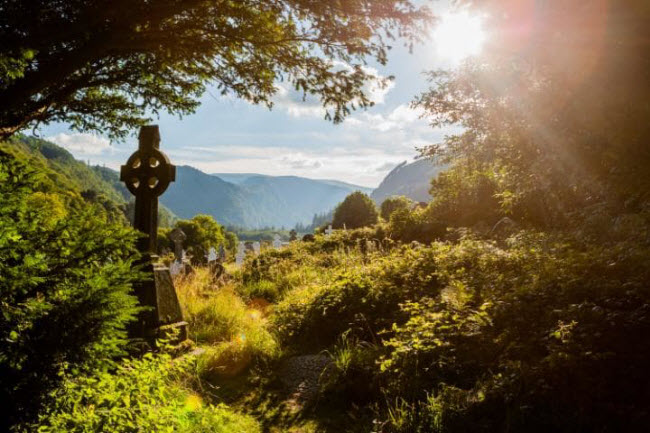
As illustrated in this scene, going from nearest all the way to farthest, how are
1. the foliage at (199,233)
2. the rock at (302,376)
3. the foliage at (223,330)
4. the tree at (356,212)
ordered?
the rock at (302,376) → the foliage at (223,330) → the tree at (356,212) → the foliage at (199,233)

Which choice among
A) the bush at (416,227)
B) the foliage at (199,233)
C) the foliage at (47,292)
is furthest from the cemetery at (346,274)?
the foliage at (199,233)

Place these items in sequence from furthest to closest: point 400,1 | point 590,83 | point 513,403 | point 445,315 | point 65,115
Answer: point 65,115
point 400,1
point 445,315
point 590,83
point 513,403

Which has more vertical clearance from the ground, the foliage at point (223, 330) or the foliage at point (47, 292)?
the foliage at point (47, 292)

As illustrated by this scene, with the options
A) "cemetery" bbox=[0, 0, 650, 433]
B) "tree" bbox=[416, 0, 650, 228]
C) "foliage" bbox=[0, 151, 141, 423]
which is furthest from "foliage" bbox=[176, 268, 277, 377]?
"tree" bbox=[416, 0, 650, 228]

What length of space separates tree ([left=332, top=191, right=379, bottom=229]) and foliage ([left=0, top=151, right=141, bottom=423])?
124 feet

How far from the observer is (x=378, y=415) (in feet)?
10.4

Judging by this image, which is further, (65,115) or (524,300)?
(65,115)

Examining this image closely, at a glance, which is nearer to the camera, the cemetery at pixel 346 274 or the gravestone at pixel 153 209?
the cemetery at pixel 346 274

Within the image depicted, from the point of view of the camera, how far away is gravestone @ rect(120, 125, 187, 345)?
489 cm

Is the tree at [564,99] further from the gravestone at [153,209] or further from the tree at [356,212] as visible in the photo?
the tree at [356,212]

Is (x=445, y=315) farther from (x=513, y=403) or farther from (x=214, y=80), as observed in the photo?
(x=214, y=80)

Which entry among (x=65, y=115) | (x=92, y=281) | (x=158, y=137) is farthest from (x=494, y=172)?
(x=65, y=115)

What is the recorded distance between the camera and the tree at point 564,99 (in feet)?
10.6

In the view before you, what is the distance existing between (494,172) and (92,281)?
540 cm
